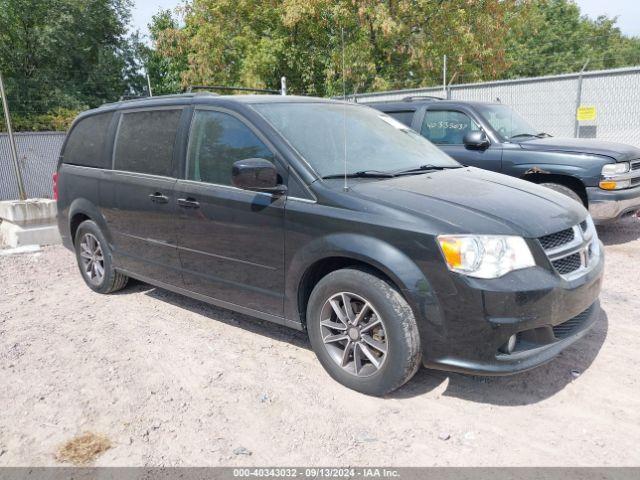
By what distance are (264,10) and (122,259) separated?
19148 mm

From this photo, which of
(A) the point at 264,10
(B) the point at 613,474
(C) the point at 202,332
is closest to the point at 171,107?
(C) the point at 202,332

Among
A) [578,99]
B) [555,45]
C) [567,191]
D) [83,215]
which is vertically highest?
[555,45]

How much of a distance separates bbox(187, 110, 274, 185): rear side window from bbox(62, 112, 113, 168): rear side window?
1320 millimetres

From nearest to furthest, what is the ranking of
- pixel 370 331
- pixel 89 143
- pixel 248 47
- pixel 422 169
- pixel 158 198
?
pixel 370 331 → pixel 422 169 → pixel 158 198 → pixel 89 143 → pixel 248 47

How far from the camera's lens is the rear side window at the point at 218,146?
12.1 feet

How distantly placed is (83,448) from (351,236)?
184 cm

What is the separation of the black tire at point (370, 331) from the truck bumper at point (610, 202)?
4.39 metres

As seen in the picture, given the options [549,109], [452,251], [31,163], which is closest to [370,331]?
[452,251]

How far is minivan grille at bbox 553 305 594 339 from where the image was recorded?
120 inches

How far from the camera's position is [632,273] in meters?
5.38

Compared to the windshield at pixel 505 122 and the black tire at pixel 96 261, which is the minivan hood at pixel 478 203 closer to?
the black tire at pixel 96 261

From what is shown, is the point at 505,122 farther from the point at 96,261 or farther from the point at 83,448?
the point at 83,448

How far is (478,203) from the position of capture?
10.3ft

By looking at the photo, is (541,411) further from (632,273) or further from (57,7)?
(57,7)
